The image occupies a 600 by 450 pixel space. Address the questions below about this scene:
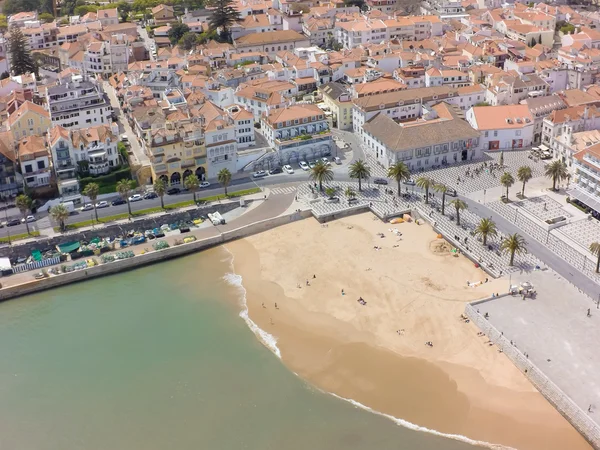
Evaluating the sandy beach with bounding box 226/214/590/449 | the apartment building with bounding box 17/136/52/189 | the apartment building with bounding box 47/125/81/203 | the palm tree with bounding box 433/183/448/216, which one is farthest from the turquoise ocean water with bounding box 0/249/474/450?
the palm tree with bounding box 433/183/448/216

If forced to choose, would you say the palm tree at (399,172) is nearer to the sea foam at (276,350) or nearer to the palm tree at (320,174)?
the palm tree at (320,174)

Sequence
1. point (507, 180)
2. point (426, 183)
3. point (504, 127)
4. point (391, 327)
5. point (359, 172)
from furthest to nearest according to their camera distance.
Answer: point (504, 127)
point (359, 172)
point (426, 183)
point (507, 180)
point (391, 327)

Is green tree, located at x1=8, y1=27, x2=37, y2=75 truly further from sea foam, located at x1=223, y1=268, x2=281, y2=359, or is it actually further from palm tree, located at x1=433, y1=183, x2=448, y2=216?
palm tree, located at x1=433, y1=183, x2=448, y2=216

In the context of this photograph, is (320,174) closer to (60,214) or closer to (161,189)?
(161,189)

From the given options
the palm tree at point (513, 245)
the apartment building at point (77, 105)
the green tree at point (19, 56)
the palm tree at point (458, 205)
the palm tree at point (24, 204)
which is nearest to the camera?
the palm tree at point (513, 245)

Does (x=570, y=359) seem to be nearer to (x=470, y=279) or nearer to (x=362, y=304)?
(x=470, y=279)

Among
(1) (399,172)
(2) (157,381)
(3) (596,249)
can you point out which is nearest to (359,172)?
(1) (399,172)

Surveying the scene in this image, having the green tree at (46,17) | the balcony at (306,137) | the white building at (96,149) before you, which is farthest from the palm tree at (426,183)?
the green tree at (46,17)

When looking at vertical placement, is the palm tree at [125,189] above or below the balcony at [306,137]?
below
